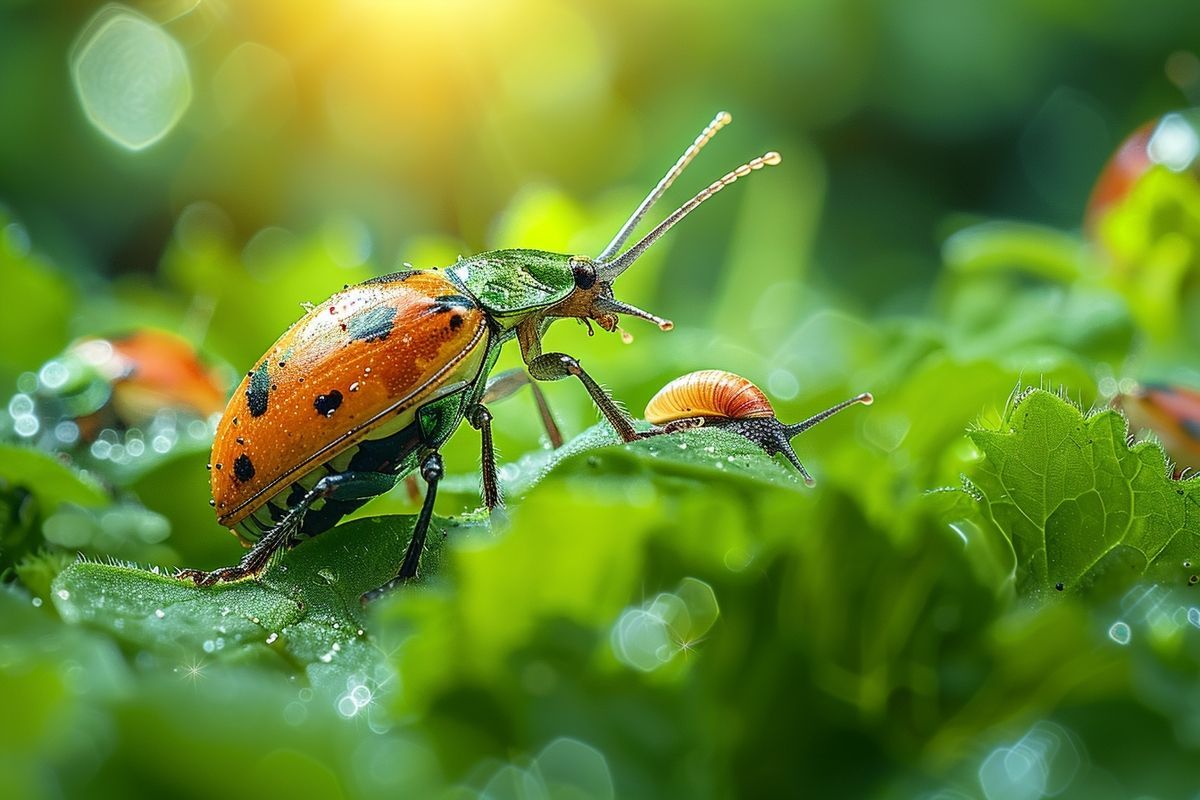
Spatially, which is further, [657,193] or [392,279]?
[657,193]

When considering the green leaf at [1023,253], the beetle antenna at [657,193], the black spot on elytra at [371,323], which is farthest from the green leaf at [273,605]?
the green leaf at [1023,253]

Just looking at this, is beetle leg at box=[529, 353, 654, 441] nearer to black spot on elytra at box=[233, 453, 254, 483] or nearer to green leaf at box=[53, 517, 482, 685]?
green leaf at box=[53, 517, 482, 685]

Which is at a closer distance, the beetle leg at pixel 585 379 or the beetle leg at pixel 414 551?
the beetle leg at pixel 414 551

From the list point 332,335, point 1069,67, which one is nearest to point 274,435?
point 332,335

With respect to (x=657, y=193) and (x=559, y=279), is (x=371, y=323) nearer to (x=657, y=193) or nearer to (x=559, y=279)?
(x=559, y=279)

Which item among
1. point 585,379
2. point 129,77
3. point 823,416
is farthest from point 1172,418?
point 129,77

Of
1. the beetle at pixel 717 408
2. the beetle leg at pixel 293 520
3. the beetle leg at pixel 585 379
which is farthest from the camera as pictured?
the beetle leg at pixel 585 379

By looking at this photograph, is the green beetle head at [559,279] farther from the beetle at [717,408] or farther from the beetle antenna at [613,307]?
the beetle at [717,408]
